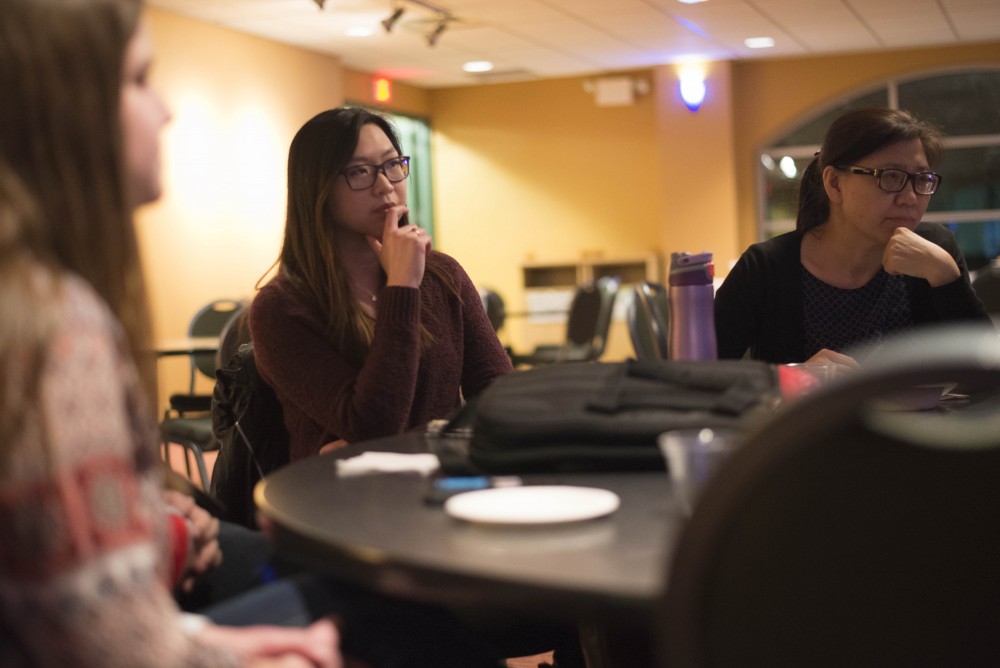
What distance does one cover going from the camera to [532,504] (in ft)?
3.19

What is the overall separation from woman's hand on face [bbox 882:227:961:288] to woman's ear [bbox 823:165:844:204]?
209 mm

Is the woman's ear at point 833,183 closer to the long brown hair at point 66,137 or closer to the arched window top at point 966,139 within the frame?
the long brown hair at point 66,137

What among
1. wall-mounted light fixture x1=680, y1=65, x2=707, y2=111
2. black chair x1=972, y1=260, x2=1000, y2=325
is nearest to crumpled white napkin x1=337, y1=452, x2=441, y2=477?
black chair x1=972, y1=260, x2=1000, y2=325

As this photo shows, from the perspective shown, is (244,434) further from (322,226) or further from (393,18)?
(393,18)

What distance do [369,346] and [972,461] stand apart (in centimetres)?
130

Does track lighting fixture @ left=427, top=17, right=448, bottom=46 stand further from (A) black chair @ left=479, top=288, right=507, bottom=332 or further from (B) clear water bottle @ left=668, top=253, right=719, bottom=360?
(B) clear water bottle @ left=668, top=253, right=719, bottom=360

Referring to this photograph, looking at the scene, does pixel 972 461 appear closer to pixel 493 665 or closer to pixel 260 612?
pixel 493 665

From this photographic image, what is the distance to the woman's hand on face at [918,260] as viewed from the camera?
2082 millimetres

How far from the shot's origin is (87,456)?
2.29 feet

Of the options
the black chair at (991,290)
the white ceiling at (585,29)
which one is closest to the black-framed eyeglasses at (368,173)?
the black chair at (991,290)

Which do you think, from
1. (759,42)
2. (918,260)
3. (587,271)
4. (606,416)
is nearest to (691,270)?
(606,416)

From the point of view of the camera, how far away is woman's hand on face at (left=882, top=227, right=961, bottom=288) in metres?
2.08

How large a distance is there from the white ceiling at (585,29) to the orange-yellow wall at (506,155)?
0.22m

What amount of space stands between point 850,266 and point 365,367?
113 cm
